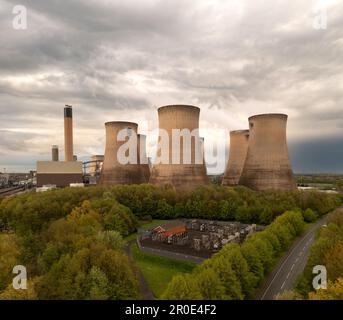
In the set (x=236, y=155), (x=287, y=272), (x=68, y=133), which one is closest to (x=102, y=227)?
(x=287, y=272)

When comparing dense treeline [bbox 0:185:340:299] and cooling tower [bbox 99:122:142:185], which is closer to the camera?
dense treeline [bbox 0:185:340:299]

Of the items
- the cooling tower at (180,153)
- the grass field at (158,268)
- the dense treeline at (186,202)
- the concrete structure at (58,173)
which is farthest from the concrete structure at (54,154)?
the grass field at (158,268)

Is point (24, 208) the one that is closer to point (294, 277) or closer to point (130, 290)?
point (130, 290)

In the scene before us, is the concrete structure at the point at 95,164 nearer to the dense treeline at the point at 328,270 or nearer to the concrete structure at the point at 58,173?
the concrete structure at the point at 58,173

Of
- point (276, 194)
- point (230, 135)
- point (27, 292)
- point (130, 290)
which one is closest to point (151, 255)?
point (130, 290)

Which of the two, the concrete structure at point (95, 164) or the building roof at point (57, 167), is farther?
the concrete structure at point (95, 164)

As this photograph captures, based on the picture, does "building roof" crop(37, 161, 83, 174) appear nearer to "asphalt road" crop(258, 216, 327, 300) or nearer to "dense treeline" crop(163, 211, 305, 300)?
"dense treeline" crop(163, 211, 305, 300)

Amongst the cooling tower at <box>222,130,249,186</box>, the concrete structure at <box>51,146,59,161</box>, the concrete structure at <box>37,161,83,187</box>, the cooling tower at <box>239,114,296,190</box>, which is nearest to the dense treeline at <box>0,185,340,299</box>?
the cooling tower at <box>239,114,296,190</box>
